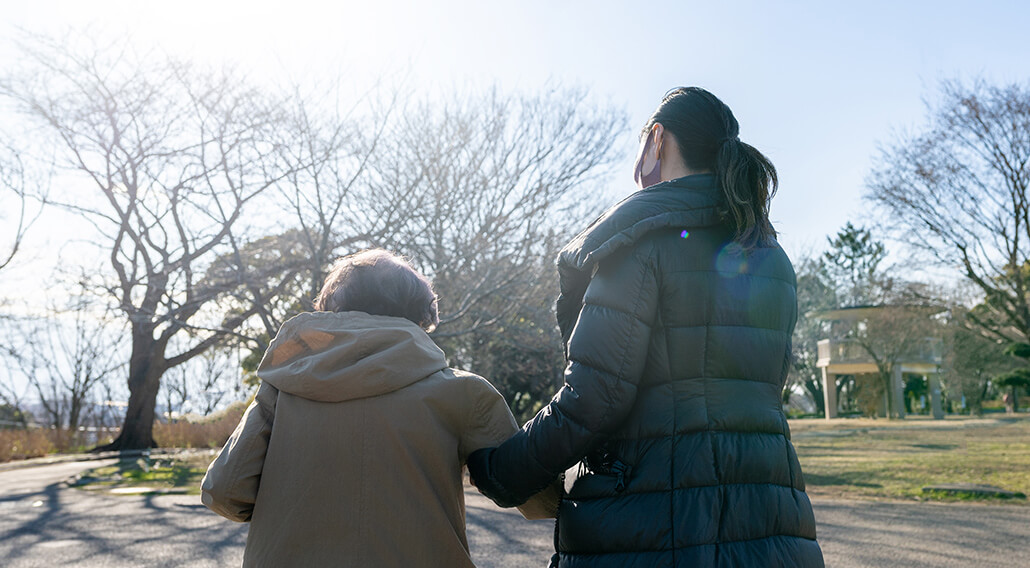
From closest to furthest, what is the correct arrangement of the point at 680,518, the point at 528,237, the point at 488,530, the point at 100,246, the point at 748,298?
the point at 680,518
the point at 748,298
the point at 488,530
the point at 528,237
the point at 100,246

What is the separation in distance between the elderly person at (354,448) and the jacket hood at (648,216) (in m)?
0.48

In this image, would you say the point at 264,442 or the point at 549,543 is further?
the point at 549,543

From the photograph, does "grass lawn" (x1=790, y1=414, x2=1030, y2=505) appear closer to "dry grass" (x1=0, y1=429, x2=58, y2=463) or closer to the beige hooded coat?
the beige hooded coat

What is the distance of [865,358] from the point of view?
34.3 m

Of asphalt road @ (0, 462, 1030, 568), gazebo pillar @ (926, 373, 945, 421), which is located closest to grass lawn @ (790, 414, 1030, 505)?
asphalt road @ (0, 462, 1030, 568)

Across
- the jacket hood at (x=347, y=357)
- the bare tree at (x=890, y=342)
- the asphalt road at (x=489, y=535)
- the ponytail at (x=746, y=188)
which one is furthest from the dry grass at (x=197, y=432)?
the bare tree at (x=890, y=342)

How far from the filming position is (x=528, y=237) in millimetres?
12109

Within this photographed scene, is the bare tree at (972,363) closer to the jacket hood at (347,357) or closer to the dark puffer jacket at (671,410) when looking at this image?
the dark puffer jacket at (671,410)

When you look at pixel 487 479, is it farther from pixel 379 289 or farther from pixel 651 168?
pixel 651 168

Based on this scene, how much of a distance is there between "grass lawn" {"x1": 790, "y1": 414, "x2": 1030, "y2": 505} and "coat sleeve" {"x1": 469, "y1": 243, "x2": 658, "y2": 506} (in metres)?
8.61

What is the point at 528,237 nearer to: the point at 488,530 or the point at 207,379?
the point at 488,530

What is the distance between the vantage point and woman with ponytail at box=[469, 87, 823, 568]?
1.65m

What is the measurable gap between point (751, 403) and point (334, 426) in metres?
0.96

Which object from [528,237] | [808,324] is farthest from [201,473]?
[808,324]
